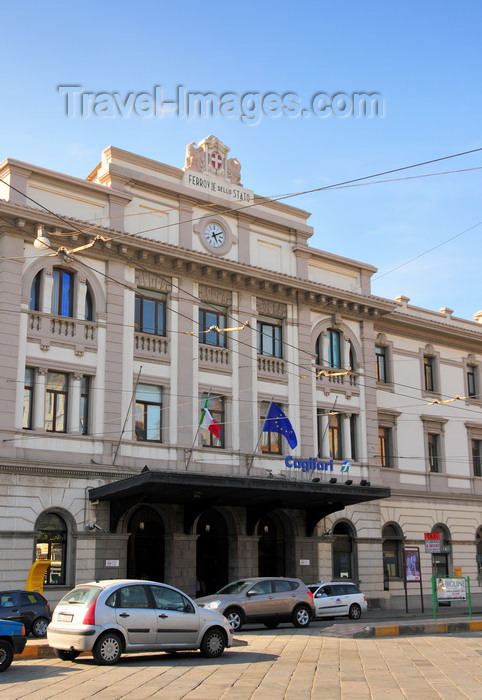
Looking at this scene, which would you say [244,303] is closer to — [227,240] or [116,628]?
[227,240]

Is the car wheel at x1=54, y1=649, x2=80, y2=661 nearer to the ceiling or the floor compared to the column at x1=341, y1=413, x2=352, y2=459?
nearer to the floor

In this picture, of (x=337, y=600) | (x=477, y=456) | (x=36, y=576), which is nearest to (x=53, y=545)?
(x=36, y=576)

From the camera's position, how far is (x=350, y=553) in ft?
115

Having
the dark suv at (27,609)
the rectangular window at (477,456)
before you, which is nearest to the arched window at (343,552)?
the rectangular window at (477,456)

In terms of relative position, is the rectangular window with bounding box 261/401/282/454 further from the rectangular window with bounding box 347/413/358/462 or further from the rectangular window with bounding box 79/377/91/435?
the rectangular window with bounding box 79/377/91/435

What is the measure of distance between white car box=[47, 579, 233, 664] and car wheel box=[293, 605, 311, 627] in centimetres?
819

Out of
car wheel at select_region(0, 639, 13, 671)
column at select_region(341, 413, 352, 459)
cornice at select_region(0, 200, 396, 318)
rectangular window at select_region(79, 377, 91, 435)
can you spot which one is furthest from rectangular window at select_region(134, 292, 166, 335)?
car wheel at select_region(0, 639, 13, 671)

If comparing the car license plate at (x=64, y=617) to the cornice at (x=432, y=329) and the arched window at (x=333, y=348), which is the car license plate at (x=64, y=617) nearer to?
the arched window at (x=333, y=348)

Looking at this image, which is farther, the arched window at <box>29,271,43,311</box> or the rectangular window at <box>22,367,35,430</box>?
the arched window at <box>29,271,43,311</box>

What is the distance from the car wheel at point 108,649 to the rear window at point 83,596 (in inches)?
26.4

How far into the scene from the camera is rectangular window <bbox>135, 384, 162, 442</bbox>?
29953 millimetres

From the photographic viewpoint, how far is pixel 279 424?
32.1 m

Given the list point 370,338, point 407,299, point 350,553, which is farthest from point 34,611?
point 407,299

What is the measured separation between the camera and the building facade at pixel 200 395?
2748cm
